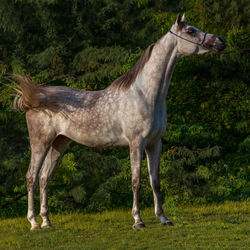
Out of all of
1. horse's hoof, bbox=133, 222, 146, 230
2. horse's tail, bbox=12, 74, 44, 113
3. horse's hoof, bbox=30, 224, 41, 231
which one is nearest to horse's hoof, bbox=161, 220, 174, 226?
horse's hoof, bbox=133, 222, 146, 230

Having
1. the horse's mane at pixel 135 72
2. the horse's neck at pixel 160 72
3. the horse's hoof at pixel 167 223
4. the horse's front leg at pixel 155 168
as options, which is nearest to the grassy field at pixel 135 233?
the horse's hoof at pixel 167 223

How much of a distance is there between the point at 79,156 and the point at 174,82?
265cm

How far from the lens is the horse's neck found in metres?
6.89

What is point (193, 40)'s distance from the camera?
267 inches

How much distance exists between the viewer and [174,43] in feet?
22.6

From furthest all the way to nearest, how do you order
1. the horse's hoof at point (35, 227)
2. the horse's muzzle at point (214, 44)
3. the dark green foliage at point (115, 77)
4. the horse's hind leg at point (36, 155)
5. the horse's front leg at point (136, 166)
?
the dark green foliage at point (115, 77), the horse's hind leg at point (36, 155), the horse's hoof at point (35, 227), the horse's front leg at point (136, 166), the horse's muzzle at point (214, 44)

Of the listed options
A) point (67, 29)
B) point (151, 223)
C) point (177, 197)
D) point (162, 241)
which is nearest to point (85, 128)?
point (151, 223)

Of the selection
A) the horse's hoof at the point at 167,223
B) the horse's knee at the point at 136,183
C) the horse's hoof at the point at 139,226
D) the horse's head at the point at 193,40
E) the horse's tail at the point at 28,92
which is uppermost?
the horse's head at the point at 193,40

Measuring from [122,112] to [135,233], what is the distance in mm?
1631

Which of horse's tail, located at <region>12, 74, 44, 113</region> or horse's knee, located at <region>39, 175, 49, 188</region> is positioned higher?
horse's tail, located at <region>12, 74, 44, 113</region>

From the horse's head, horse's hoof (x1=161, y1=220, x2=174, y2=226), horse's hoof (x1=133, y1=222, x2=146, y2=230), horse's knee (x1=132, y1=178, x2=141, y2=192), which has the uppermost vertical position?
the horse's head

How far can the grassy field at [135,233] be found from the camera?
5789 mm

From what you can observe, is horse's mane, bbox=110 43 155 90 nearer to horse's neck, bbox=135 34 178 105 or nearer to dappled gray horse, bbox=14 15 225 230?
dappled gray horse, bbox=14 15 225 230

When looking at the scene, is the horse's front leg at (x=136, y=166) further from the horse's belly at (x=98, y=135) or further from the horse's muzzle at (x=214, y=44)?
the horse's muzzle at (x=214, y=44)
